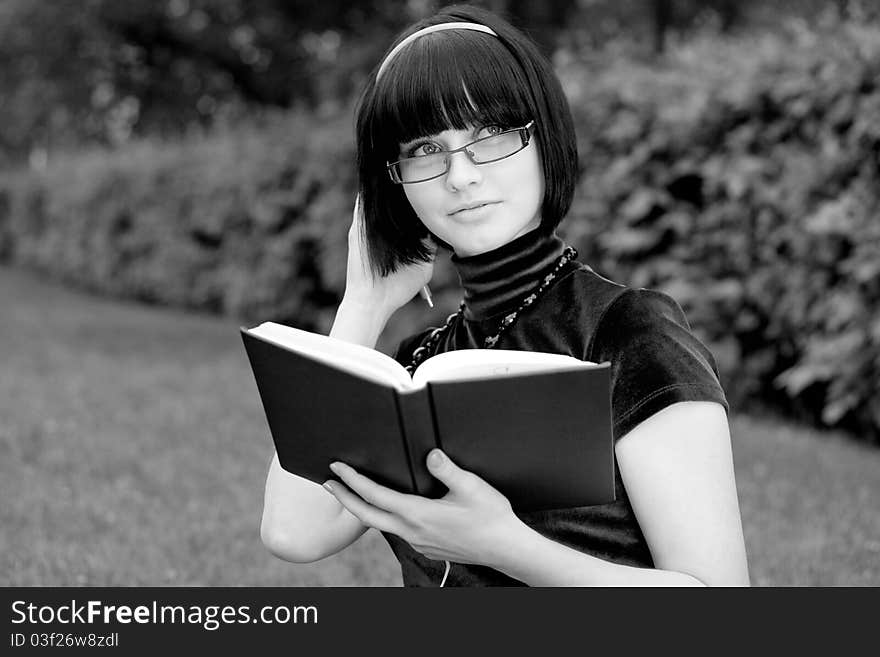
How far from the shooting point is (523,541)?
1564mm

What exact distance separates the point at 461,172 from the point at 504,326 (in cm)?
28

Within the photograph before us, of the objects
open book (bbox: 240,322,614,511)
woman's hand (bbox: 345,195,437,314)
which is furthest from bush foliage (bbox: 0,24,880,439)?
open book (bbox: 240,322,614,511)

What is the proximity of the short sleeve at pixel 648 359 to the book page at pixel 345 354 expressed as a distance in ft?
1.12

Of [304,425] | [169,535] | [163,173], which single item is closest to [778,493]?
[169,535]

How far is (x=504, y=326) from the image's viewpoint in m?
1.85

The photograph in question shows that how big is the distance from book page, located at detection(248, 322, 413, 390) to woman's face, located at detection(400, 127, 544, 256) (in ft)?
1.16

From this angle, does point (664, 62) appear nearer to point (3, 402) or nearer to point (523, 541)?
point (3, 402)

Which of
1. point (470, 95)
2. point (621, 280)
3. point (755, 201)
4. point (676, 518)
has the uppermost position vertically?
point (470, 95)

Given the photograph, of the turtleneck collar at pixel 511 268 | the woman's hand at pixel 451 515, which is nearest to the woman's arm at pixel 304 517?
the turtleneck collar at pixel 511 268

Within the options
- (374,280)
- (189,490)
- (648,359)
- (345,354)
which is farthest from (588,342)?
(189,490)

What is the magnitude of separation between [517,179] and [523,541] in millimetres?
608

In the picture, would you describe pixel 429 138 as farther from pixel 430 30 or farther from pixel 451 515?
pixel 451 515

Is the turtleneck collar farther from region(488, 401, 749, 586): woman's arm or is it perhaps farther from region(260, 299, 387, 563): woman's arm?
region(488, 401, 749, 586): woman's arm

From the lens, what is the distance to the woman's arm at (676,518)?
1.56 metres
